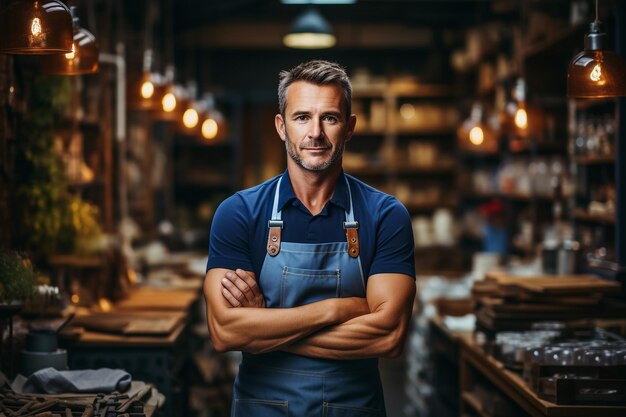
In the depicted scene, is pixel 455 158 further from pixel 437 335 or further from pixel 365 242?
pixel 365 242

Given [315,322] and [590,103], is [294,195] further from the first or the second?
[590,103]

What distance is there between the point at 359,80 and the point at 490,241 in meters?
3.05

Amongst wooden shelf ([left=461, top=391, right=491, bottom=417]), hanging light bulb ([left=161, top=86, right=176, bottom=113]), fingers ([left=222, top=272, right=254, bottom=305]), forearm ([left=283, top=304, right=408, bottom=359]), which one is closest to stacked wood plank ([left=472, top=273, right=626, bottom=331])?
wooden shelf ([left=461, top=391, right=491, bottom=417])

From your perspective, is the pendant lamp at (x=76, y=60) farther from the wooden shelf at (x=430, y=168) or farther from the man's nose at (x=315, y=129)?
the wooden shelf at (x=430, y=168)

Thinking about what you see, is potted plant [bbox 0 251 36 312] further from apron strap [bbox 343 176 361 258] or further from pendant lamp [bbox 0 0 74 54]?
apron strap [bbox 343 176 361 258]

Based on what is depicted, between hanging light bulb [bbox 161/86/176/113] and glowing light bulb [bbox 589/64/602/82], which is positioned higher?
hanging light bulb [bbox 161/86/176/113]

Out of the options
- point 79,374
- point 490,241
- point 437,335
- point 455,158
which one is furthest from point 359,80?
point 79,374

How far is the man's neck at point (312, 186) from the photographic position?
332 cm

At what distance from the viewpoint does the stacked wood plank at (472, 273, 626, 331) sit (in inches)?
193

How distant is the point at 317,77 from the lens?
10.6 ft

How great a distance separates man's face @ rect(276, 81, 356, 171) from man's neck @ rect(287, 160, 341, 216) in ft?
0.28

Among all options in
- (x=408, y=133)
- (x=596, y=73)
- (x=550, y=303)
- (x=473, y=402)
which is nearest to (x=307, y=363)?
(x=596, y=73)

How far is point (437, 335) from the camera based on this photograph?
660 centimetres

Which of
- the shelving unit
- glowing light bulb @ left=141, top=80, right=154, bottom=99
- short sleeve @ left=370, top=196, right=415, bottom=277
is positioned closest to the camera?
short sleeve @ left=370, top=196, right=415, bottom=277
